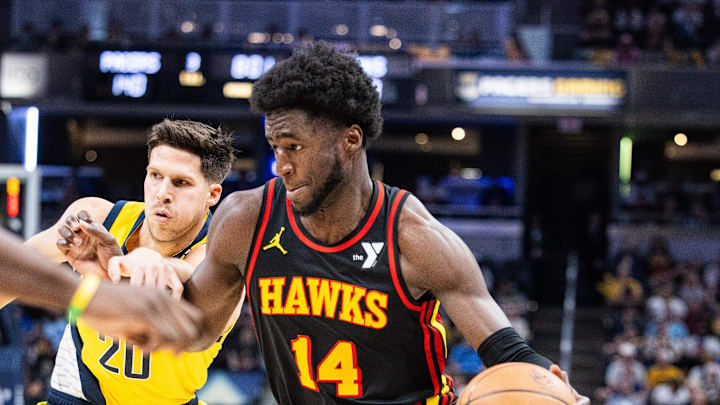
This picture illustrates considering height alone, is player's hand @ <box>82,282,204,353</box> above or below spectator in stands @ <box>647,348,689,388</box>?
above

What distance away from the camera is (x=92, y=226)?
319 centimetres

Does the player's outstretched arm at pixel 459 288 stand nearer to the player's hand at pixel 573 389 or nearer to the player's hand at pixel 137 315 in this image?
the player's hand at pixel 573 389

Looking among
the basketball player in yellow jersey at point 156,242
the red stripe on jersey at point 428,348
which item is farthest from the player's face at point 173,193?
the red stripe on jersey at point 428,348

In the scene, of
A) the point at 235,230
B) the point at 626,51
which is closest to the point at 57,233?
the point at 235,230

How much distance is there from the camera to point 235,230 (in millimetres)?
3301

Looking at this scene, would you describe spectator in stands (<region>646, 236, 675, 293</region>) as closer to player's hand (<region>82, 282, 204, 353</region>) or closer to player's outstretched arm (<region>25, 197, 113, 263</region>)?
player's outstretched arm (<region>25, 197, 113, 263</region>)

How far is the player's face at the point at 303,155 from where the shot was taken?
→ 123 inches

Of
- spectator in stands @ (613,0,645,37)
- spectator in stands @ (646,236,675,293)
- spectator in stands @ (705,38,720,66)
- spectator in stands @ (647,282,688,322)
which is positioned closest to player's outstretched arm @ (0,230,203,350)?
spectator in stands @ (647,282,688,322)

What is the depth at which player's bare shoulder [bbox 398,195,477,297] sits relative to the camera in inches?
121

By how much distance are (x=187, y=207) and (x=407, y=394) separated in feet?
4.27

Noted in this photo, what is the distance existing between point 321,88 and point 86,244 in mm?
1059

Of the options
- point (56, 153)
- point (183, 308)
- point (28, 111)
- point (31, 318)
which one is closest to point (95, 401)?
point (183, 308)

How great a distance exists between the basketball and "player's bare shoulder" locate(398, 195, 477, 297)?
378 mm

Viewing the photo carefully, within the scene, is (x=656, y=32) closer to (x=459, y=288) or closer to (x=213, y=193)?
(x=213, y=193)
